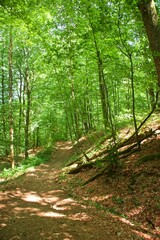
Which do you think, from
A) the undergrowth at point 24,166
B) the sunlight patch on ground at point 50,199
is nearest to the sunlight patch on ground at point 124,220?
the sunlight patch on ground at point 50,199

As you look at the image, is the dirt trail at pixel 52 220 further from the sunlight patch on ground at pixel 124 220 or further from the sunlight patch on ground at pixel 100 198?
the sunlight patch on ground at pixel 100 198

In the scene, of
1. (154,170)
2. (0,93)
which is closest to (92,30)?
(154,170)

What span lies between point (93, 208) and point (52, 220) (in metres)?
1.84

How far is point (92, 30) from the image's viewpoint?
9.68 m

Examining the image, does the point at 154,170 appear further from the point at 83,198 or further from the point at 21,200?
the point at 21,200

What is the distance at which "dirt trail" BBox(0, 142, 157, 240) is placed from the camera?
212 inches

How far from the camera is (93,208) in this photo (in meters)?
7.66

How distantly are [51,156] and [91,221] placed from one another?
16.9 metres

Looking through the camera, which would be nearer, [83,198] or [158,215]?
[158,215]

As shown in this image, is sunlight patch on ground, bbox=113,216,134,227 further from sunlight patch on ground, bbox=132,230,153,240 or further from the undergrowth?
the undergrowth

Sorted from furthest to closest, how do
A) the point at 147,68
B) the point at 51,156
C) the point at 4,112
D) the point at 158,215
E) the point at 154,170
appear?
the point at 51,156, the point at 4,112, the point at 147,68, the point at 154,170, the point at 158,215

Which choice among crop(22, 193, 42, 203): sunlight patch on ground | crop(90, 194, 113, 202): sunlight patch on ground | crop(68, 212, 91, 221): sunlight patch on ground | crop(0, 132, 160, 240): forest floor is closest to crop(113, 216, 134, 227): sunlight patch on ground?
crop(0, 132, 160, 240): forest floor

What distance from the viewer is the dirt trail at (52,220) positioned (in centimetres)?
538

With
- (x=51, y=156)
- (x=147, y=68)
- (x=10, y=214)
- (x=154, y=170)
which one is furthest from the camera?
(x=51, y=156)
